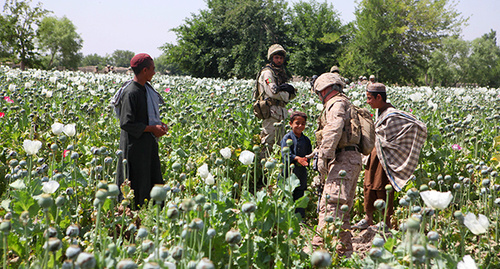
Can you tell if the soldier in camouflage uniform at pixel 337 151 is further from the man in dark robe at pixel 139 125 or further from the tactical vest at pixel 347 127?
the man in dark robe at pixel 139 125

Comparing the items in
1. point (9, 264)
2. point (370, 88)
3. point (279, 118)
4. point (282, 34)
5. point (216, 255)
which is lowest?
point (9, 264)

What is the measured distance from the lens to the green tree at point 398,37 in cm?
4181

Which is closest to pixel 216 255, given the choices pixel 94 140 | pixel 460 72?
pixel 94 140

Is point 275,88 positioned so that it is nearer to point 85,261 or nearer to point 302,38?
point 85,261

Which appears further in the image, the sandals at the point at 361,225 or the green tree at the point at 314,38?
the green tree at the point at 314,38

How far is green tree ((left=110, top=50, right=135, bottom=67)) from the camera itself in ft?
508

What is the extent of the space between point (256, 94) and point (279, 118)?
510mm

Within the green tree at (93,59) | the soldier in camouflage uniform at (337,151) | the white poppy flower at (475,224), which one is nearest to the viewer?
the white poppy flower at (475,224)

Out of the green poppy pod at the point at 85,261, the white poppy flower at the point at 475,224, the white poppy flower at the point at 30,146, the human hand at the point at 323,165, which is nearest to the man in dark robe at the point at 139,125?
the white poppy flower at the point at 30,146

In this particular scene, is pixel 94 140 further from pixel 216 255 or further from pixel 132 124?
pixel 216 255

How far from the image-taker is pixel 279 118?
5.72m

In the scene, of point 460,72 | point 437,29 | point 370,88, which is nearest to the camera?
point 370,88

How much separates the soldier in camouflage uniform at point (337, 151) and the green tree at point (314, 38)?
37.0 metres

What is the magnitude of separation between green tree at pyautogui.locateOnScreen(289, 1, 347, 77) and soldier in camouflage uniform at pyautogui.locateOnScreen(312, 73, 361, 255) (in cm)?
3703
